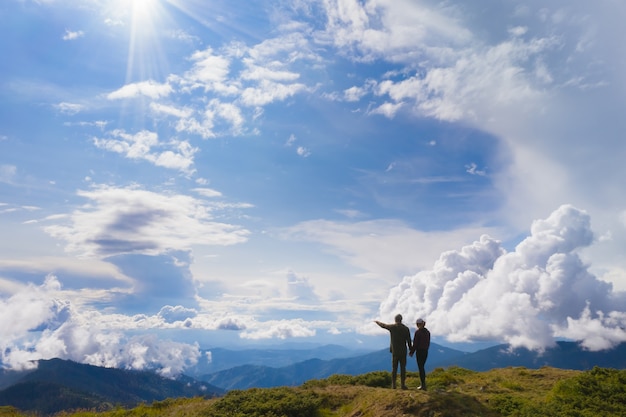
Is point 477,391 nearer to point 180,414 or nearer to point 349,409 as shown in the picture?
point 349,409

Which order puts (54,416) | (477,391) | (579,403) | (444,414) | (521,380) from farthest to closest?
(521,380) < (477,391) < (54,416) < (579,403) < (444,414)

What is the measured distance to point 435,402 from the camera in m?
15.7

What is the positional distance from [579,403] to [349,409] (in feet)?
33.1

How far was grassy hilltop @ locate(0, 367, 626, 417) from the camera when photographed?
15938 mm

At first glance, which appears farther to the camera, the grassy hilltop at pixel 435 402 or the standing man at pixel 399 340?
the standing man at pixel 399 340

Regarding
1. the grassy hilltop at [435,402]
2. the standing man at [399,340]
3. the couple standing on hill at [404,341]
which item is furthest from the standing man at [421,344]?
the grassy hilltop at [435,402]

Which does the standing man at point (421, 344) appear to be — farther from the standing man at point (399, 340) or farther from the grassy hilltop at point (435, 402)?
the grassy hilltop at point (435, 402)

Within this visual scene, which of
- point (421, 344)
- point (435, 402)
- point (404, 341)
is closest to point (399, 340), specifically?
point (404, 341)

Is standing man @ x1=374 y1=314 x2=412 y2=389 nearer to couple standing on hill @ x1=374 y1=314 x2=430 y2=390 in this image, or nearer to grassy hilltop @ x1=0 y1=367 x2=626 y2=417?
couple standing on hill @ x1=374 y1=314 x2=430 y2=390

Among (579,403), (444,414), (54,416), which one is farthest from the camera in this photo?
(54,416)

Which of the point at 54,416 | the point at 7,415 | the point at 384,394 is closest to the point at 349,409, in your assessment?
the point at 384,394

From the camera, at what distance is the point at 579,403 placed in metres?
17.1

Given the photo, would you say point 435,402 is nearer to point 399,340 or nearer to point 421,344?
point 421,344

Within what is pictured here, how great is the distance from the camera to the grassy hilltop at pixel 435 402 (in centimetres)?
1594
